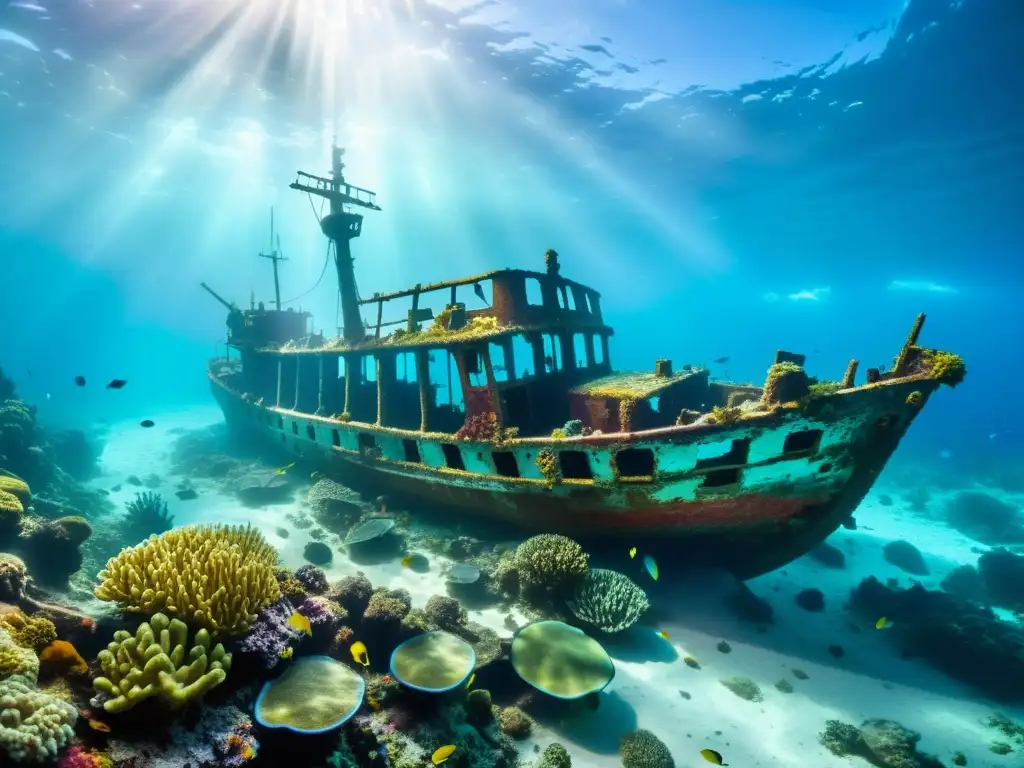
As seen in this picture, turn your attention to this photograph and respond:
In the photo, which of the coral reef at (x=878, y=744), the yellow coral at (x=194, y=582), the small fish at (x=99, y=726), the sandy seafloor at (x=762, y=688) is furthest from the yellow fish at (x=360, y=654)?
the coral reef at (x=878, y=744)

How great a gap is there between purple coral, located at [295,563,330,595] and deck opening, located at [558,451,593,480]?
15.9ft

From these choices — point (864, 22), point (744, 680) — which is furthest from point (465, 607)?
point (864, 22)

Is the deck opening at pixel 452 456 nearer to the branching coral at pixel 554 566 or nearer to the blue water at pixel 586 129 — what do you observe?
the branching coral at pixel 554 566

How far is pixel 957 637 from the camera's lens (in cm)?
951

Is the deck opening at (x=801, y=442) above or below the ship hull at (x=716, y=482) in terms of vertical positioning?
above

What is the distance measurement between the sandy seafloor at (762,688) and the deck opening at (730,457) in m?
3.20

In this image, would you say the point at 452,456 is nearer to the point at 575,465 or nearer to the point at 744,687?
the point at 575,465

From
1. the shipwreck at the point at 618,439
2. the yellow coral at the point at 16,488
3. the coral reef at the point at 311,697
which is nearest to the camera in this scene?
the coral reef at the point at 311,697

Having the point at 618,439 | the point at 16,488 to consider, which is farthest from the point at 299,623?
the point at 16,488

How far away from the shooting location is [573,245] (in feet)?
230

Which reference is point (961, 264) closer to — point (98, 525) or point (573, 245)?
point (573, 245)

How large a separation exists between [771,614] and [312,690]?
385 inches

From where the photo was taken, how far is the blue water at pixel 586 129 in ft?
69.6

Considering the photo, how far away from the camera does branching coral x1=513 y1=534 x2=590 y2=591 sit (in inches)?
334
